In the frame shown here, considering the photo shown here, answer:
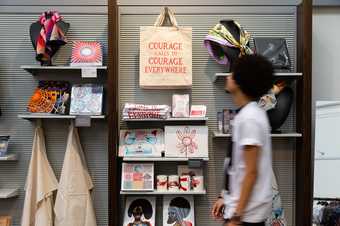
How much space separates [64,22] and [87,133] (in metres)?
0.88

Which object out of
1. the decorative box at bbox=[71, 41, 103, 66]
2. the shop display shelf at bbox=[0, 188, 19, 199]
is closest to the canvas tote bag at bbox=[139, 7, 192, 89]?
the decorative box at bbox=[71, 41, 103, 66]

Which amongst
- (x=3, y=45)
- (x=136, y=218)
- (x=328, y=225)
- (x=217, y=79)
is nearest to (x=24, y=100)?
(x=3, y=45)

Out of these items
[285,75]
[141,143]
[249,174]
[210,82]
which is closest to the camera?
[249,174]

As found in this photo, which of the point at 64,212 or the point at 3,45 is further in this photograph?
the point at 3,45

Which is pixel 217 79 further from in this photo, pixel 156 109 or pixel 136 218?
pixel 136 218

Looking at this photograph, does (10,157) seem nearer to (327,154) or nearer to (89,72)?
(89,72)

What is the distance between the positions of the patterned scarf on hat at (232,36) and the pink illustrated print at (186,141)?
0.70m

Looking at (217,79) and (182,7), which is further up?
(182,7)

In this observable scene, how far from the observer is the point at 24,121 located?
9.85 ft

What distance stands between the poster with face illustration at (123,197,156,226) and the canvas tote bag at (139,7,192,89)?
2.94 feet

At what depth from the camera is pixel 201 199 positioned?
9.81 ft

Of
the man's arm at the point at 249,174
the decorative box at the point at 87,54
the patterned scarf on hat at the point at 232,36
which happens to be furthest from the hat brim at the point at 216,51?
the man's arm at the point at 249,174

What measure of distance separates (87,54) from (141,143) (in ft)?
2.57

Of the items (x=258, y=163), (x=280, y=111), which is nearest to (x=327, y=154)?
(x=280, y=111)
